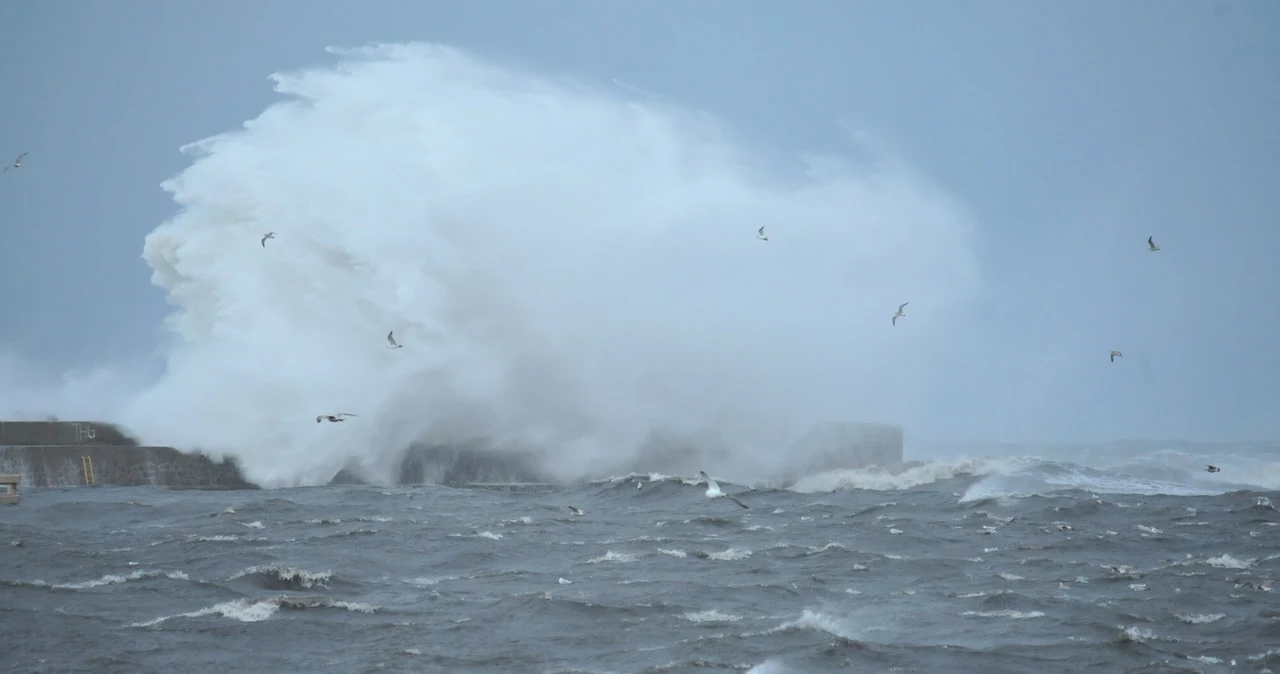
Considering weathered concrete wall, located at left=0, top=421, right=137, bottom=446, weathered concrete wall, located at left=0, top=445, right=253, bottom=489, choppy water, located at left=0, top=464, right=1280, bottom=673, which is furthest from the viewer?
weathered concrete wall, located at left=0, top=421, right=137, bottom=446

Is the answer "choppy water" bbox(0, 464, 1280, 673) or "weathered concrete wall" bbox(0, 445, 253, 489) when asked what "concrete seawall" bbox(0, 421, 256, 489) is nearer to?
"weathered concrete wall" bbox(0, 445, 253, 489)

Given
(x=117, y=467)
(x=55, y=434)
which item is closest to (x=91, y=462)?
(x=117, y=467)

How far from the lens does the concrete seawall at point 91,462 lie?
39.5 m

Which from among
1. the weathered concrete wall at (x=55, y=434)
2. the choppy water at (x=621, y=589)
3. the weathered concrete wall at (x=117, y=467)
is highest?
the weathered concrete wall at (x=55, y=434)

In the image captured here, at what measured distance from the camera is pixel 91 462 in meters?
40.5

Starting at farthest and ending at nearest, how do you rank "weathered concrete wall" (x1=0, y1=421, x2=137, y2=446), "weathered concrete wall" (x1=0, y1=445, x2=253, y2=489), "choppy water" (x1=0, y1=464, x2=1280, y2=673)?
"weathered concrete wall" (x1=0, y1=421, x2=137, y2=446) < "weathered concrete wall" (x1=0, y1=445, x2=253, y2=489) < "choppy water" (x1=0, y1=464, x2=1280, y2=673)

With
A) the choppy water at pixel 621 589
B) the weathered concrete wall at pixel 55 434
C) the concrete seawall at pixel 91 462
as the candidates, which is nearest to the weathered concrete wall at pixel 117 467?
the concrete seawall at pixel 91 462

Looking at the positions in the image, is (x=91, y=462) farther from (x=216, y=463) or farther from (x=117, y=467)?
(x=216, y=463)

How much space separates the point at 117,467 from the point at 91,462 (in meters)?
0.88

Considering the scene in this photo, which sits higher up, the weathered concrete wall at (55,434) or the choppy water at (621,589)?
the weathered concrete wall at (55,434)

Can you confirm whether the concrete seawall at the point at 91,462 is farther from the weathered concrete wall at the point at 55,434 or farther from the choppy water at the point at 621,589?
the choppy water at the point at 621,589

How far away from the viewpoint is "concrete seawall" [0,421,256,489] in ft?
130

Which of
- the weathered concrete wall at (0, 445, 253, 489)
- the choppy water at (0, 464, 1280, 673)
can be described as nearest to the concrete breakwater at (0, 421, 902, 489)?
the weathered concrete wall at (0, 445, 253, 489)

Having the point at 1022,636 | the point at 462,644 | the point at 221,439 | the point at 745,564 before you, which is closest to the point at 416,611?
the point at 462,644
